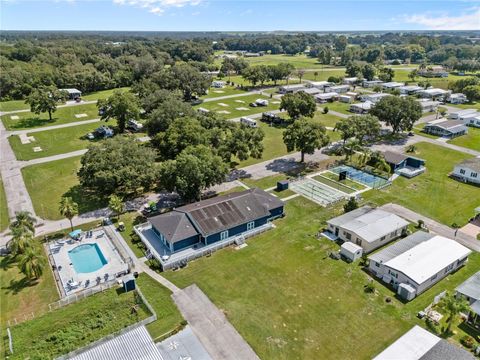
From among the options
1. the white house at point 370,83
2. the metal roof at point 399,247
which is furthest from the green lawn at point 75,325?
the white house at point 370,83

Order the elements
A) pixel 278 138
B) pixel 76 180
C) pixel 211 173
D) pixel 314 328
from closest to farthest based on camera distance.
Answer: pixel 314 328, pixel 211 173, pixel 76 180, pixel 278 138

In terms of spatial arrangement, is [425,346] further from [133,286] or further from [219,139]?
[219,139]

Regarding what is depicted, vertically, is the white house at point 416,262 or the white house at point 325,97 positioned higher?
the white house at point 325,97

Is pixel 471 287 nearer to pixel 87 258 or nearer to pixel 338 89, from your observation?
pixel 87 258

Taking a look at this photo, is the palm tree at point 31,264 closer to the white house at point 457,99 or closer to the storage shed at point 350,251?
the storage shed at point 350,251

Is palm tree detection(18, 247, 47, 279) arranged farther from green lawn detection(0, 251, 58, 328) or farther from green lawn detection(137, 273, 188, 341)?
green lawn detection(137, 273, 188, 341)

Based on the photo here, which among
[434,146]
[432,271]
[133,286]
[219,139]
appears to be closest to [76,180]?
[219,139]

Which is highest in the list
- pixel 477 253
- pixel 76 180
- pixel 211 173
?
pixel 211 173

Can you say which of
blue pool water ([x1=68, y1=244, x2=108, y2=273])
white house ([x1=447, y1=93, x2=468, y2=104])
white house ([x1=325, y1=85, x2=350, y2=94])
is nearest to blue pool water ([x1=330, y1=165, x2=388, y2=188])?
blue pool water ([x1=68, y1=244, x2=108, y2=273])
